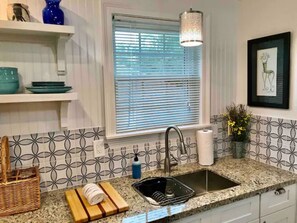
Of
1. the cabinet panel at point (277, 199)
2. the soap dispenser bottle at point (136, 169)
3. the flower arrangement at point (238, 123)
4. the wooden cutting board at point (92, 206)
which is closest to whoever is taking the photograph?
the wooden cutting board at point (92, 206)

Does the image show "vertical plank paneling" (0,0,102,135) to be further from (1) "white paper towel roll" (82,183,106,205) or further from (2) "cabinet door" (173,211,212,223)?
(2) "cabinet door" (173,211,212,223)

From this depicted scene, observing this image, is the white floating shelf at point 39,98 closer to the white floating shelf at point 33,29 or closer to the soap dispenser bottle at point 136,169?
the white floating shelf at point 33,29

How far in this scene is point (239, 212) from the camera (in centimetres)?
159

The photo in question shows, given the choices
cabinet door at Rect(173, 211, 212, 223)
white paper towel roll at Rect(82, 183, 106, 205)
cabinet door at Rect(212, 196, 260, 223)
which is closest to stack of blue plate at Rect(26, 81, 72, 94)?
white paper towel roll at Rect(82, 183, 106, 205)

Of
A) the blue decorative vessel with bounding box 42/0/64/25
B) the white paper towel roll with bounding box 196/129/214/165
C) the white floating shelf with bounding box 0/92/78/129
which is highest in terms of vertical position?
the blue decorative vessel with bounding box 42/0/64/25

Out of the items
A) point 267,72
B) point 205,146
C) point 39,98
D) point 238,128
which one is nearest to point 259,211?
point 205,146

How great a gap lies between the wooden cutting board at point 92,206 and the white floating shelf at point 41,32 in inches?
30.8

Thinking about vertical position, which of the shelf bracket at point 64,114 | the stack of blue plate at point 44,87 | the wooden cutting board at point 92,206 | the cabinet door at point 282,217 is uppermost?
the stack of blue plate at point 44,87

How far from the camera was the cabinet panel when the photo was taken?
5.53 feet

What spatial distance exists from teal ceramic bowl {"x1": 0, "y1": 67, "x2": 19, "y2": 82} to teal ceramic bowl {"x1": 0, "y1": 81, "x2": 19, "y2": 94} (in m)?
0.02

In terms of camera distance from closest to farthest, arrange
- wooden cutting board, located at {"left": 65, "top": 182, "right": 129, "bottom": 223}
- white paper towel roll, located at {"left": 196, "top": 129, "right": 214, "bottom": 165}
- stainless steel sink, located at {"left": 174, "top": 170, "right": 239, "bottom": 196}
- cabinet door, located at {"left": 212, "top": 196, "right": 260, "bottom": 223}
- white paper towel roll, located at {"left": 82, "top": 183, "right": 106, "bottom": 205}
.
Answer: wooden cutting board, located at {"left": 65, "top": 182, "right": 129, "bottom": 223} < white paper towel roll, located at {"left": 82, "top": 183, "right": 106, "bottom": 205} < cabinet door, located at {"left": 212, "top": 196, "right": 260, "bottom": 223} < stainless steel sink, located at {"left": 174, "top": 170, "right": 239, "bottom": 196} < white paper towel roll, located at {"left": 196, "top": 129, "right": 214, "bottom": 165}

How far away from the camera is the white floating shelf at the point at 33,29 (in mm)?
1312

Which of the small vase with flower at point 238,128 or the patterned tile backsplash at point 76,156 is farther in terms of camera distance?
the small vase with flower at point 238,128

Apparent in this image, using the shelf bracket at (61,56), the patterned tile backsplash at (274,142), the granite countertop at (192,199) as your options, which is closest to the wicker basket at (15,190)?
the granite countertop at (192,199)
